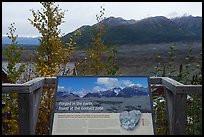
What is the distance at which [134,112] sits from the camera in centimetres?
340

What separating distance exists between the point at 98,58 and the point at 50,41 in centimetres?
77

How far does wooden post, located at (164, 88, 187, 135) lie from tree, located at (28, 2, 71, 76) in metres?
2.45

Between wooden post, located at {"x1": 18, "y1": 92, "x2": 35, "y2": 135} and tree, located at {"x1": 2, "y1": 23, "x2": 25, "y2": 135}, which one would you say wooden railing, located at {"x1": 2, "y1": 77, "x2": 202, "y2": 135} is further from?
tree, located at {"x1": 2, "y1": 23, "x2": 25, "y2": 135}

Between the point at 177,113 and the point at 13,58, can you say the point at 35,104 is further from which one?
the point at 13,58

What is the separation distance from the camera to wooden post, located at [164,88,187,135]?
354 cm

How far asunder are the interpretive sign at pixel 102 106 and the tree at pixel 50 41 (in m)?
2.22

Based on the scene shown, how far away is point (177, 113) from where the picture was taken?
3.58 meters

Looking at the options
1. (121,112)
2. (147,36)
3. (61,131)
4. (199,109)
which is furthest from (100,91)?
(147,36)

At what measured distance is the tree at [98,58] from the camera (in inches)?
226

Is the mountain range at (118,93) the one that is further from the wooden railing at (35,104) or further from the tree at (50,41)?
the tree at (50,41)

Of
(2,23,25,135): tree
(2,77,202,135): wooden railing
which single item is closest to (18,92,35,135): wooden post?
(2,77,202,135): wooden railing

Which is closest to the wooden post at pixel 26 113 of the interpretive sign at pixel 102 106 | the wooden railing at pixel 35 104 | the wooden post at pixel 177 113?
the wooden railing at pixel 35 104

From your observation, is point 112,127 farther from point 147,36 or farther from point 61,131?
point 147,36

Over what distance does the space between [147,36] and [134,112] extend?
3405 centimetres
